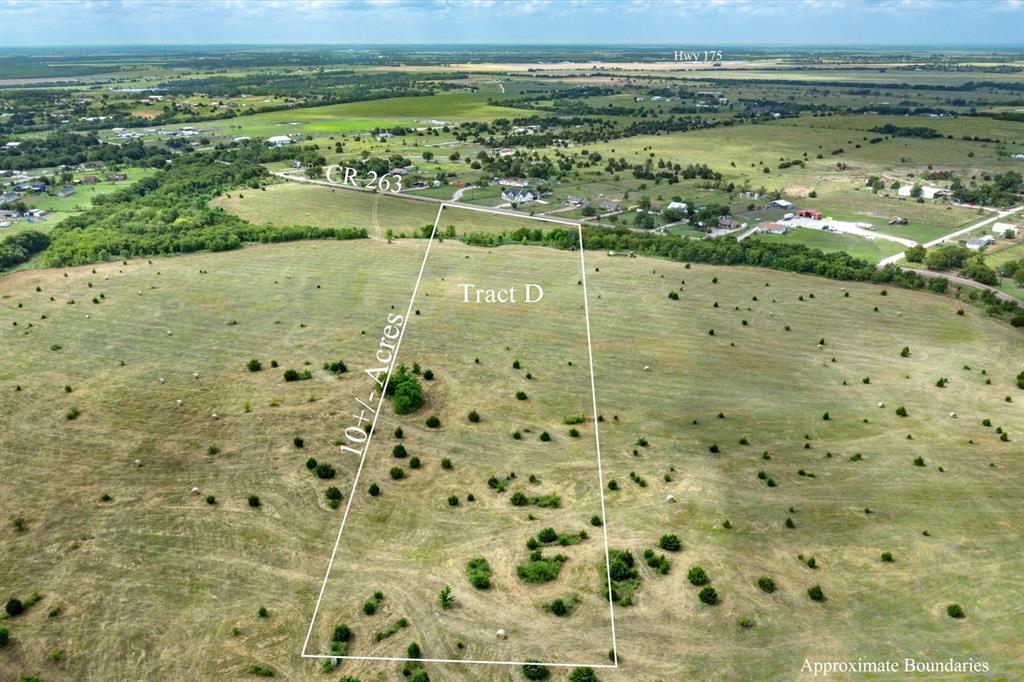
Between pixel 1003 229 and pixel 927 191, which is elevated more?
pixel 927 191

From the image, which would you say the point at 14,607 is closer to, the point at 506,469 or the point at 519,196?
the point at 506,469

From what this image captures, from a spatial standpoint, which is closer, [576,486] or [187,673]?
[187,673]

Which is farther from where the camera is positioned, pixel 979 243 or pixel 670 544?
pixel 979 243

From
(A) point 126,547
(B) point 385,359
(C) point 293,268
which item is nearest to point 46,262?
(C) point 293,268

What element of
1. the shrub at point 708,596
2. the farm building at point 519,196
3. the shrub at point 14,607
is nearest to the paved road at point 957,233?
the farm building at point 519,196

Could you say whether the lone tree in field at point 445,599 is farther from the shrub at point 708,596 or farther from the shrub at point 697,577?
the shrub at point 708,596

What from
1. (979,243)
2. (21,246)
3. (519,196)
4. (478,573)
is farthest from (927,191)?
(21,246)

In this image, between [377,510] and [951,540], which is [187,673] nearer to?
[377,510]
